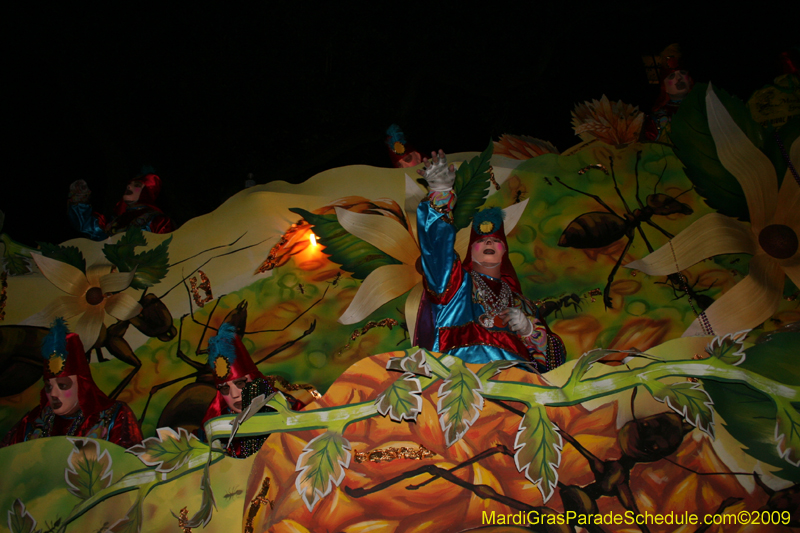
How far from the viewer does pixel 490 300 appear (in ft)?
10.8

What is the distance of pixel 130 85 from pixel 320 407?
13.8 ft

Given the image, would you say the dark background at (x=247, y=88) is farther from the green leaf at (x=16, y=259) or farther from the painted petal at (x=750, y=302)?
the painted petal at (x=750, y=302)

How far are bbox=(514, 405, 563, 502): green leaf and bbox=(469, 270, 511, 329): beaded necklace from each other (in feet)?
2.53

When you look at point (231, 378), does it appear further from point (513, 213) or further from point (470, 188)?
point (513, 213)

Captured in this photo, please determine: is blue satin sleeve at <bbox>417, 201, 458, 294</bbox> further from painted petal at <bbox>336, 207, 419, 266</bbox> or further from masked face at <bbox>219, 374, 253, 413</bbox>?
masked face at <bbox>219, 374, 253, 413</bbox>

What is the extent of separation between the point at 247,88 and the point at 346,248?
2.36m

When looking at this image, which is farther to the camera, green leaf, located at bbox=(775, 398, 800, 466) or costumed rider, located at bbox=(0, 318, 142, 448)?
costumed rider, located at bbox=(0, 318, 142, 448)

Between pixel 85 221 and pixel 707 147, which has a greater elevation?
pixel 707 147

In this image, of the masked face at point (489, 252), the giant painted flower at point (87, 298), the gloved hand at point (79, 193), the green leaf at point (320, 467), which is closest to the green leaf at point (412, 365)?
the green leaf at point (320, 467)

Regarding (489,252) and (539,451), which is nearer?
(539,451)

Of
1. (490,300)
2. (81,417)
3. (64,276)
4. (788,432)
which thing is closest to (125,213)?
(64,276)

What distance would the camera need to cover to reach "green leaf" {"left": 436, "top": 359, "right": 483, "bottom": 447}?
249 cm

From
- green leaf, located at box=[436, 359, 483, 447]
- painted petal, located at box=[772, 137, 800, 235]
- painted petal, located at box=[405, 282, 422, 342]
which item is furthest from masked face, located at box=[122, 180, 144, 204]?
painted petal, located at box=[772, 137, 800, 235]

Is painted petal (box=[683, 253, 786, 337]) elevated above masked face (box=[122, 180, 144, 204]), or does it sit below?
below
